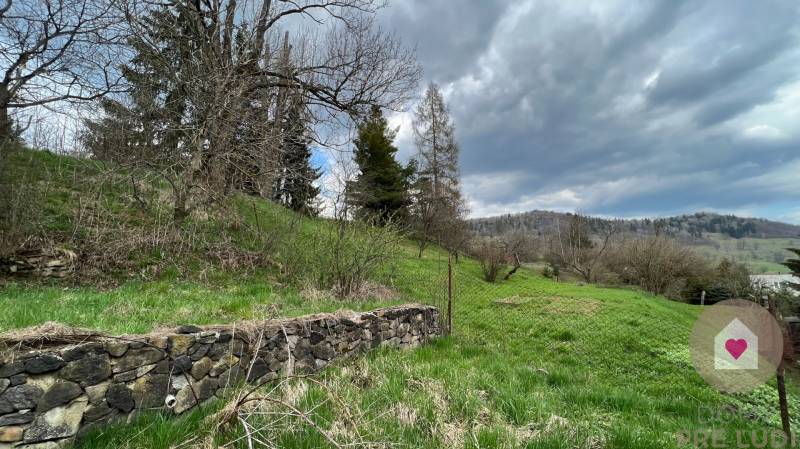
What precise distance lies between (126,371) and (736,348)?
→ 9.75 meters

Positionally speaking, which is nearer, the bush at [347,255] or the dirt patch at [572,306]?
the bush at [347,255]

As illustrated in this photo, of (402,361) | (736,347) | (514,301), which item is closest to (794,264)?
(514,301)

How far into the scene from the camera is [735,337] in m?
7.05

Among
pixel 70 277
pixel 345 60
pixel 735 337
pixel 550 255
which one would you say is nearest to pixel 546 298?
pixel 735 337

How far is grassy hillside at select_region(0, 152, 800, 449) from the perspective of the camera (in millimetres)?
2822

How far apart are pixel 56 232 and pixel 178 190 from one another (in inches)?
97.9

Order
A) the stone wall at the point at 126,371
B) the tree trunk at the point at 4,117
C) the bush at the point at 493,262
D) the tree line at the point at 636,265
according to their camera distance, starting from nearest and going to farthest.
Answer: the stone wall at the point at 126,371
the tree trunk at the point at 4,117
the bush at the point at 493,262
the tree line at the point at 636,265

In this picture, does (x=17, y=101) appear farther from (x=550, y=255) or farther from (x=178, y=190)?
(x=550, y=255)

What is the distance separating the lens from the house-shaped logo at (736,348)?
246 inches

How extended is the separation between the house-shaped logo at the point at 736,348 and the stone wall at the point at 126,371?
6951mm

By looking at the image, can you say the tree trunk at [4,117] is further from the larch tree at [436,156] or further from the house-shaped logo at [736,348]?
the larch tree at [436,156]

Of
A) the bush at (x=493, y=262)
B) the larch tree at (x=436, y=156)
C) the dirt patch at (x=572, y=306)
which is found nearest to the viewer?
the dirt patch at (x=572, y=306)

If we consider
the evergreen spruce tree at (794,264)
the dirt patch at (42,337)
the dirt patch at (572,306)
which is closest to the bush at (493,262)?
the dirt patch at (572,306)

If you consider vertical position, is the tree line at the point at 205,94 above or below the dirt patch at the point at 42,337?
above
